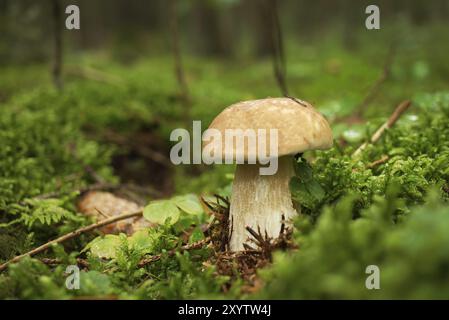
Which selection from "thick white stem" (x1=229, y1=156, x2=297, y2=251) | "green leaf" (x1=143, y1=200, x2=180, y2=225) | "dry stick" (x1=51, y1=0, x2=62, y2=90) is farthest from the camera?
"dry stick" (x1=51, y1=0, x2=62, y2=90)

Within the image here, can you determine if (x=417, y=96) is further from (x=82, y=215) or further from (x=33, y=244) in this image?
(x=33, y=244)

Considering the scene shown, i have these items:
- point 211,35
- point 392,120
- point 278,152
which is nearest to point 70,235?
point 278,152

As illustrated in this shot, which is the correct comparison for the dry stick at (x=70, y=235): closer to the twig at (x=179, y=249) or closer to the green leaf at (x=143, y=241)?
the green leaf at (x=143, y=241)

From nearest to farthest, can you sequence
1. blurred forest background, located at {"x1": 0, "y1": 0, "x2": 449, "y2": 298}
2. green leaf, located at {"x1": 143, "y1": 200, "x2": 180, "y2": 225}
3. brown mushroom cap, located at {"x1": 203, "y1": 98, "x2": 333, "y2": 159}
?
blurred forest background, located at {"x1": 0, "y1": 0, "x2": 449, "y2": 298}
brown mushroom cap, located at {"x1": 203, "y1": 98, "x2": 333, "y2": 159}
green leaf, located at {"x1": 143, "y1": 200, "x2": 180, "y2": 225}

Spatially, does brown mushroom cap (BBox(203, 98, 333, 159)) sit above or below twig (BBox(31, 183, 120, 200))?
above

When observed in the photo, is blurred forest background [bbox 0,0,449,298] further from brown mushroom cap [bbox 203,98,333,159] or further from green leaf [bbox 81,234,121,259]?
brown mushroom cap [bbox 203,98,333,159]

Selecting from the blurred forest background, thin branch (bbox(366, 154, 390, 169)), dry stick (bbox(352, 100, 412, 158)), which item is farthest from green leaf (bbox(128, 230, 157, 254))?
dry stick (bbox(352, 100, 412, 158))
